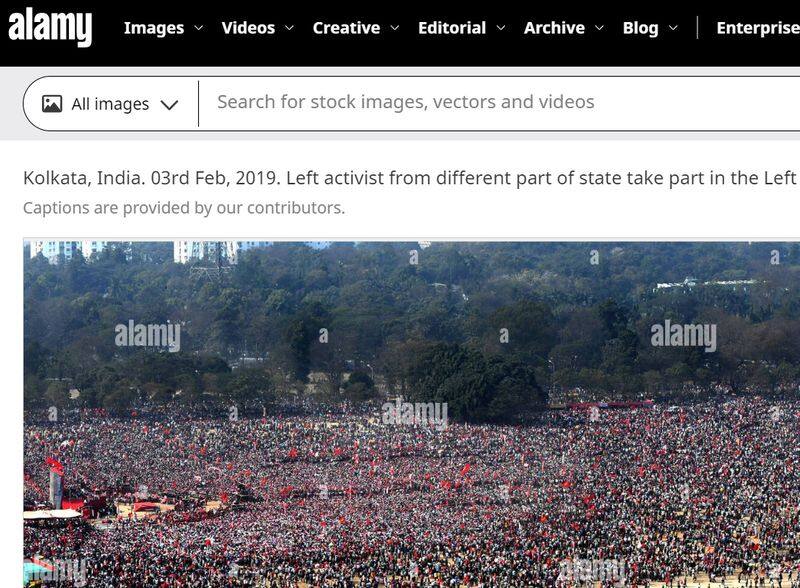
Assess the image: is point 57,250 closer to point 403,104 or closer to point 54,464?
point 54,464

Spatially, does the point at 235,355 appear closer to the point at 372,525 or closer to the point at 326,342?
the point at 326,342

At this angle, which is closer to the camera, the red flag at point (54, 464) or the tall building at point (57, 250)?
the red flag at point (54, 464)

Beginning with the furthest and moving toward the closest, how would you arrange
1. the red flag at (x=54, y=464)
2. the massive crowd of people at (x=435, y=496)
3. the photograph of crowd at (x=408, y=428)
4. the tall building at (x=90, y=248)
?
1. the tall building at (x=90, y=248)
2. the red flag at (x=54, y=464)
3. the photograph of crowd at (x=408, y=428)
4. the massive crowd of people at (x=435, y=496)

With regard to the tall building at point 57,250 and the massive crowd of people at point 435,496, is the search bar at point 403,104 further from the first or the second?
the tall building at point 57,250

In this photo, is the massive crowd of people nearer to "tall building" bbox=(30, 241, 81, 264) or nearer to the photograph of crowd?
the photograph of crowd

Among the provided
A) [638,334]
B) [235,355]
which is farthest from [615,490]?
[235,355]

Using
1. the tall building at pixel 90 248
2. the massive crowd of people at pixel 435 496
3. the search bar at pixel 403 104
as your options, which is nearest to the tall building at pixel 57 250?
the tall building at pixel 90 248

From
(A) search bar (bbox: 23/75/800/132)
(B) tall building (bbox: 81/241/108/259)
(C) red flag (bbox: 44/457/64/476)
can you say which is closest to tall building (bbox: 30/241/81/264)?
(B) tall building (bbox: 81/241/108/259)

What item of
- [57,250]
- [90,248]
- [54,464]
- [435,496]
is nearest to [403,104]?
[435,496]
